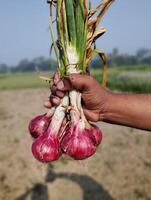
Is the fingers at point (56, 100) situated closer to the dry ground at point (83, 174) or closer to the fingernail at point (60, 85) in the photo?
the fingernail at point (60, 85)

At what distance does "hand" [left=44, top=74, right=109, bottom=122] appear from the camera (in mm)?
2041

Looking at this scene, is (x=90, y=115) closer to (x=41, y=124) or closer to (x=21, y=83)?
(x=41, y=124)

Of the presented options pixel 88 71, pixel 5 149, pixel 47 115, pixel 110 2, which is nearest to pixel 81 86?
pixel 88 71

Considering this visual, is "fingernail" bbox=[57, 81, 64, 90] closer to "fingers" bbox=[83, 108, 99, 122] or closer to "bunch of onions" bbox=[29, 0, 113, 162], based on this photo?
"bunch of onions" bbox=[29, 0, 113, 162]

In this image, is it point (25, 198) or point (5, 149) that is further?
point (5, 149)

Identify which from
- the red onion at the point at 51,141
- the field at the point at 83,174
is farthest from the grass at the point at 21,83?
the red onion at the point at 51,141

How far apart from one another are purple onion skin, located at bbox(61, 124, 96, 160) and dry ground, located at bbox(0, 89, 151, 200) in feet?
9.21

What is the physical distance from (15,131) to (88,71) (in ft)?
25.6

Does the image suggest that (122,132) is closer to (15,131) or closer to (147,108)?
(15,131)

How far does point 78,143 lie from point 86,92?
0.31 meters

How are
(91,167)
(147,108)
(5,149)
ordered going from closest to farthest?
(147,108), (91,167), (5,149)

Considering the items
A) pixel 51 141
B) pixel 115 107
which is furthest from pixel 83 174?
pixel 51 141

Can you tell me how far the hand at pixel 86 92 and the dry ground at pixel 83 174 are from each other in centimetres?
250

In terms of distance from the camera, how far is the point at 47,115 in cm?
220
